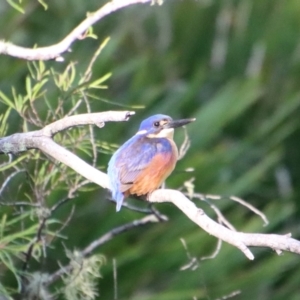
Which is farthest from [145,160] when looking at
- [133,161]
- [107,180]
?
[107,180]

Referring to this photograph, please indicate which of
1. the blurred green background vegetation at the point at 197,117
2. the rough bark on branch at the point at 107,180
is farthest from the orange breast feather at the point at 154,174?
the rough bark on branch at the point at 107,180

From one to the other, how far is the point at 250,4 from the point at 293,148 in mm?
939

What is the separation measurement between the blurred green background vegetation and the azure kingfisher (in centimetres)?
10

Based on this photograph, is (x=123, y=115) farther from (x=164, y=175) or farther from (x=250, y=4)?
(x=250, y=4)

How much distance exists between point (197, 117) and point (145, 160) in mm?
1365

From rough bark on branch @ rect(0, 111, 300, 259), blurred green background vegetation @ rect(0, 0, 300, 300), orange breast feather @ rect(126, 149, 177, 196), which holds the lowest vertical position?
rough bark on branch @ rect(0, 111, 300, 259)

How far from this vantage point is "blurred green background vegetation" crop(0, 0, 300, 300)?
11.9ft

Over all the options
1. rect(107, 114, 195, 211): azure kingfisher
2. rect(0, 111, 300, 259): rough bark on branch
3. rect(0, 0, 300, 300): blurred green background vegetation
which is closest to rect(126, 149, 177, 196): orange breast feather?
rect(107, 114, 195, 211): azure kingfisher

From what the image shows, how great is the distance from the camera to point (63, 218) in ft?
11.7

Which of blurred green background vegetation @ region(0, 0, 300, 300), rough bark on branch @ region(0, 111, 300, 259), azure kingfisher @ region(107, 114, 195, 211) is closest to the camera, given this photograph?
rough bark on branch @ region(0, 111, 300, 259)

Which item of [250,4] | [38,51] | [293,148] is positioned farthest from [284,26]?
[38,51]

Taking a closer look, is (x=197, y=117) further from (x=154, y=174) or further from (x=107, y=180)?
(x=107, y=180)

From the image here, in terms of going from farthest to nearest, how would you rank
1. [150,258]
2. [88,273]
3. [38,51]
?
[150,258] < [88,273] < [38,51]

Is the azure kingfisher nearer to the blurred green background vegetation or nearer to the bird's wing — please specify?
the bird's wing
